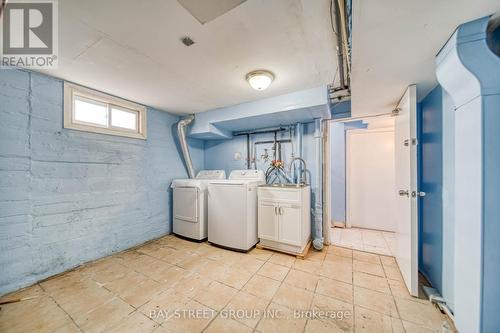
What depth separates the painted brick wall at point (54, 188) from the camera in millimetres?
1785

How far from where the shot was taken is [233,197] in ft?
8.79

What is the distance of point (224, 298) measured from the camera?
5.50 feet

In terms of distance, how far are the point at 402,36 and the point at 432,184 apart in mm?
1534

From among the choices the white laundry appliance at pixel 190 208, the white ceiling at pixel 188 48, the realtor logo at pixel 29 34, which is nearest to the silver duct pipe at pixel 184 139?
the white laundry appliance at pixel 190 208

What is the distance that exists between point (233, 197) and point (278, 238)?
2.90 ft

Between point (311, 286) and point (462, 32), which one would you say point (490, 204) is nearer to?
point (462, 32)

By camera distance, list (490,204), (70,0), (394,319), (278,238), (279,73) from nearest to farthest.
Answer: (490,204) → (70,0) → (394,319) → (279,73) → (278,238)

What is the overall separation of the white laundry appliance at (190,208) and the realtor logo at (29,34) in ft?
6.98

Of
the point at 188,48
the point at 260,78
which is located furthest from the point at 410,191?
the point at 188,48

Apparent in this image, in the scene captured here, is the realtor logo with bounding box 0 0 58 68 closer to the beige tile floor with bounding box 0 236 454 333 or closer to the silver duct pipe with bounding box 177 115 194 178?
the silver duct pipe with bounding box 177 115 194 178

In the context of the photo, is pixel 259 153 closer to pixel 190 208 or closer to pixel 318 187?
pixel 318 187

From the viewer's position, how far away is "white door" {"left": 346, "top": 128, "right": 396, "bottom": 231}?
352cm

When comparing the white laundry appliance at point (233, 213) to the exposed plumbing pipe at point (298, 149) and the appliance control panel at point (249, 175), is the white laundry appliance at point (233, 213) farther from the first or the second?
the exposed plumbing pipe at point (298, 149)

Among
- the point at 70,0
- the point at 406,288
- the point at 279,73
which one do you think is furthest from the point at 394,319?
the point at 70,0
